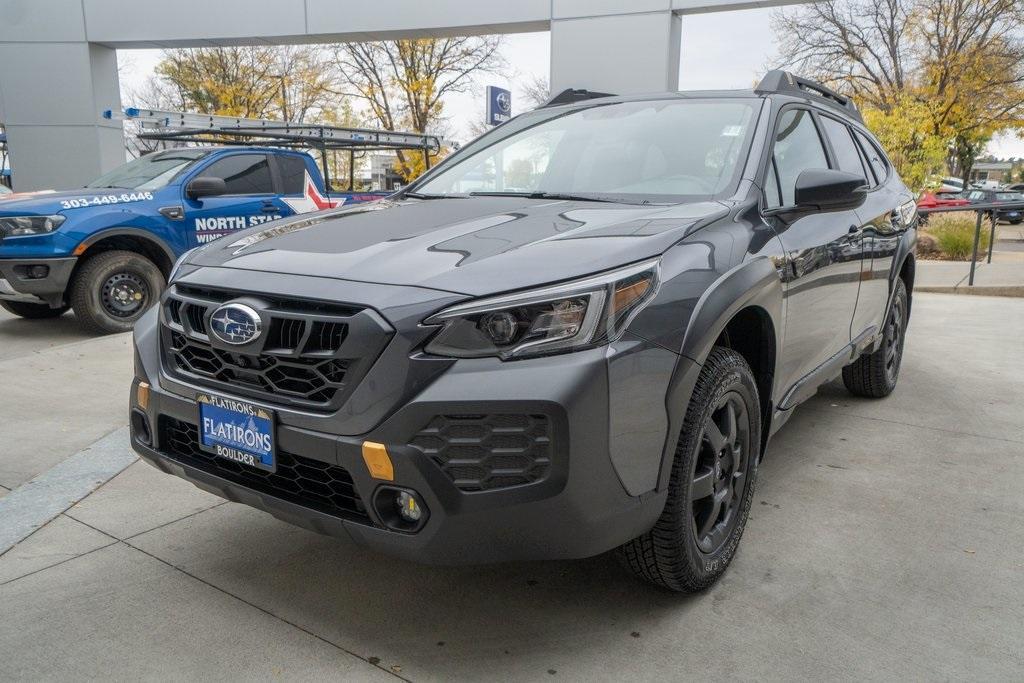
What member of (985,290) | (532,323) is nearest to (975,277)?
(985,290)

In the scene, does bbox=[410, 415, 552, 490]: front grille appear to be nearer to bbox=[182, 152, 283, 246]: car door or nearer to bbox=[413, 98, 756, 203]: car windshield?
bbox=[413, 98, 756, 203]: car windshield

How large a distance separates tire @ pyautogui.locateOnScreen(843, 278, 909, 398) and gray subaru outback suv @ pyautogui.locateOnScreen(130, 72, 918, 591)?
190 cm

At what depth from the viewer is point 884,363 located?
15.7 ft

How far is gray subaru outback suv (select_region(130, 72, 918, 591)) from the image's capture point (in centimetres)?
194

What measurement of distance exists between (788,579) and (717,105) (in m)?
1.86

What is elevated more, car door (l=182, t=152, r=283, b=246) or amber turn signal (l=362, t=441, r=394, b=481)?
car door (l=182, t=152, r=283, b=246)

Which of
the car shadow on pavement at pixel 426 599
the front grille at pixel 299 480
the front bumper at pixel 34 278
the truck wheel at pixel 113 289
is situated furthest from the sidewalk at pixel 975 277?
the front bumper at pixel 34 278

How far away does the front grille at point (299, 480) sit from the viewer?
210 cm

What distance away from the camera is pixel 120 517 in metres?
3.19

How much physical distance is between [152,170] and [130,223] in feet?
2.95

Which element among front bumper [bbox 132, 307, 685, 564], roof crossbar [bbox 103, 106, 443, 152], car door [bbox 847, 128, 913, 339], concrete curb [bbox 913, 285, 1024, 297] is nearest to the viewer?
front bumper [bbox 132, 307, 685, 564]

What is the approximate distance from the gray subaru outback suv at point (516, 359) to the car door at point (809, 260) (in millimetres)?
23

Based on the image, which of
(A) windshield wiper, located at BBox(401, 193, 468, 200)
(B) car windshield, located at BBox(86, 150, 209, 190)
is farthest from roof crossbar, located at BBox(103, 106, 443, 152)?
(A) windshield wiper, located at BBox(401, 193, 468, 200)

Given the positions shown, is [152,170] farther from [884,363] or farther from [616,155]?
[884,363]
